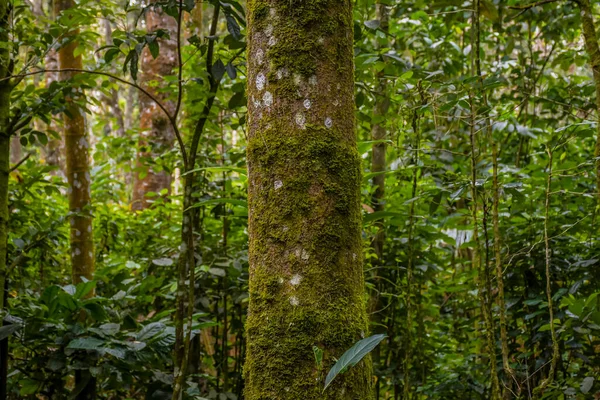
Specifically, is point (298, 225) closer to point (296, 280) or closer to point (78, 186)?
point (296, 280)

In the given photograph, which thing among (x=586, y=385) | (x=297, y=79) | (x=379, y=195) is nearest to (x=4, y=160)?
(x=297, y=79)

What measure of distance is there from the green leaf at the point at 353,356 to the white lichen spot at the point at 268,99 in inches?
29.6

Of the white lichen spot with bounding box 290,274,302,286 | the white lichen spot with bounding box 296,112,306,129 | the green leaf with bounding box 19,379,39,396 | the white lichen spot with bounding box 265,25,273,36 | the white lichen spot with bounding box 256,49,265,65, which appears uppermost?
the white lichen spot with bounding box 265,25,273,36

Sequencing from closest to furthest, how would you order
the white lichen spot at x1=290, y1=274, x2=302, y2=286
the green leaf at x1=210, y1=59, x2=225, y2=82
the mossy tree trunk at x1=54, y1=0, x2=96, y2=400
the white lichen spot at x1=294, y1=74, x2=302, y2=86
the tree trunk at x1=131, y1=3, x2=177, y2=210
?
the white lichen spot at x1=290, y1=274, x2=302, y2=286 → the white lichen spot at x1=294, y1=74, x2=302, y2=86 → the green leaf at x1=210, y1=59, x2=225, y2=82 → the mossy tree trunk at x1=54, y1=0, x2=96, y2=400 → the tree trunk at x1=131, y1=3, x2=177, y2=210

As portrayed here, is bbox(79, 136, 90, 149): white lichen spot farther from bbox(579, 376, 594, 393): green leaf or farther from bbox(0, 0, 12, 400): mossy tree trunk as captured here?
bbox(579, 376, 594, 393): green leaf

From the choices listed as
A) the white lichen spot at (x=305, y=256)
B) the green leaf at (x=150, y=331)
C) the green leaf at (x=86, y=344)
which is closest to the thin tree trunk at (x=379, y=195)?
the green leaf at (x=150, y=331)

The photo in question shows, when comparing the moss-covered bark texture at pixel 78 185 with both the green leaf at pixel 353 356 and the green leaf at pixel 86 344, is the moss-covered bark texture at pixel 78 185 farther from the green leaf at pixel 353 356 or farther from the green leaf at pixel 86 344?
the green leaf at pixel 353 356

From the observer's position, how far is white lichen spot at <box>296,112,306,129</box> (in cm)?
161

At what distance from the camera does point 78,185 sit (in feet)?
12.0

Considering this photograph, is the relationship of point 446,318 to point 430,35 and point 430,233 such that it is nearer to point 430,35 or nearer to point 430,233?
point 430,233

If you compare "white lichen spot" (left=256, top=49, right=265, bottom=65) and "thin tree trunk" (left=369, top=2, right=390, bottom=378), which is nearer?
"white lichen spot" (left=256, top=49, right=265, bottom=65)

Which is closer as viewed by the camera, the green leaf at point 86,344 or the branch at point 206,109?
the green leaf at point 86,344

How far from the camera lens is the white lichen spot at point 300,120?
161 cm

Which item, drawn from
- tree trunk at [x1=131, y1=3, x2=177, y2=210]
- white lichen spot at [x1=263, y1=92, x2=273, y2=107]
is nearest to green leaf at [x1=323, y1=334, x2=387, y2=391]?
white lichen spot at [x1=263, y1=92, x2=273, y2=107]
